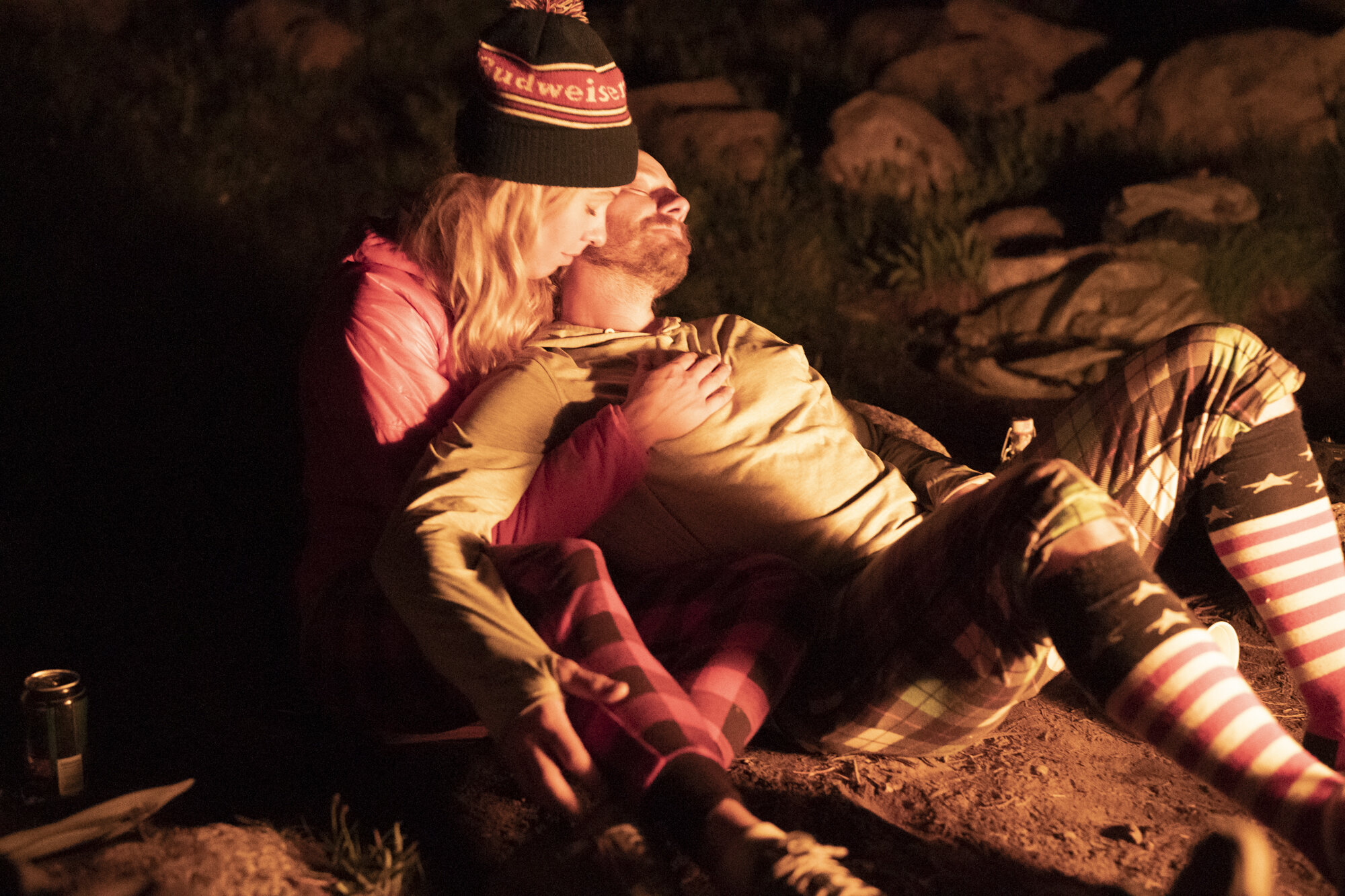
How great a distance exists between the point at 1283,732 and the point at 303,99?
6.68 meters

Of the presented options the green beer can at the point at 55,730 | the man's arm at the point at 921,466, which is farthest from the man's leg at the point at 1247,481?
the green beer can at the point at 55,730

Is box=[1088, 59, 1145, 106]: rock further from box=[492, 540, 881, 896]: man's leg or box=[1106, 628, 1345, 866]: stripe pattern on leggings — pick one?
box=[1106, 628, 1345, 866]: stripe pattern on leggings

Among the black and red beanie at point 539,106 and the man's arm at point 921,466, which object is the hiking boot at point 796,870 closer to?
the man's arm at point 921,466

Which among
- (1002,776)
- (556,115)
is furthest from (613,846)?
(556,115)

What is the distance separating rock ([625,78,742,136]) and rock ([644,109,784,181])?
0.09 metres

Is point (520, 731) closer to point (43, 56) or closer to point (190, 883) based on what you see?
point (190, 883)

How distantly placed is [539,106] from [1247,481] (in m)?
1.65

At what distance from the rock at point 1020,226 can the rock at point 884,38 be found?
199 centimetres

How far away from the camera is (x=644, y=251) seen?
271 centimetres

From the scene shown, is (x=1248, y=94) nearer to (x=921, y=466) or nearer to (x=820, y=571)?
(x=921, y=466)

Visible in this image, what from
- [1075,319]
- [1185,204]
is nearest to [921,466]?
[1075,319]

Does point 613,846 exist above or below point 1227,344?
below

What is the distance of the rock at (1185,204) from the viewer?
634 centimetres

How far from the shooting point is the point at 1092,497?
1801mm
